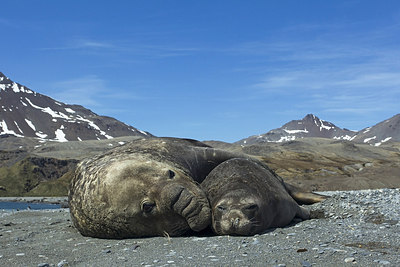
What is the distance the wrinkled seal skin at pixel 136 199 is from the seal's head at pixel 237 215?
239mm

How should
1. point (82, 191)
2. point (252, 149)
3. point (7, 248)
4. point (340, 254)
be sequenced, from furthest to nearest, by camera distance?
point (252, 149) < point (82, 191) < point (7, 248) < point (340, 254)

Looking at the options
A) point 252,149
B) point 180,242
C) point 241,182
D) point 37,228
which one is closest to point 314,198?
point 241,182

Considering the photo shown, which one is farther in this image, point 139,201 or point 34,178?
point 34,178

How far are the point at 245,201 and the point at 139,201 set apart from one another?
6.98 feet

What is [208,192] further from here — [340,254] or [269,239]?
[340,254]

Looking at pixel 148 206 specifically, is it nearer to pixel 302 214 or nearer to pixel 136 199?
pixel 136 199

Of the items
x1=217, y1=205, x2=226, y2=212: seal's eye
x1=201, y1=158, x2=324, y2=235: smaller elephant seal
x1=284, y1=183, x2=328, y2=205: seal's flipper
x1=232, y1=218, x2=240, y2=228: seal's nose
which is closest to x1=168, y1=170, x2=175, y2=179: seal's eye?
x1=201, y1=158, x2=324, y2=235: smaller elephant seal

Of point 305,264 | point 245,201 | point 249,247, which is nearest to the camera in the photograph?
point 305,264

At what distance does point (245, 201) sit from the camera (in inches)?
360

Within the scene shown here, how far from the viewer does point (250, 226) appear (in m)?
8.74

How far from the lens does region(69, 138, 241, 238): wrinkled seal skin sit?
885 cm

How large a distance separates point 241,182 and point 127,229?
107 inches

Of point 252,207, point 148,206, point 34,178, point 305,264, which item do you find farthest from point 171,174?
point 34,178

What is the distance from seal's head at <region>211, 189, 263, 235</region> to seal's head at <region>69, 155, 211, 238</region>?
24 cm
